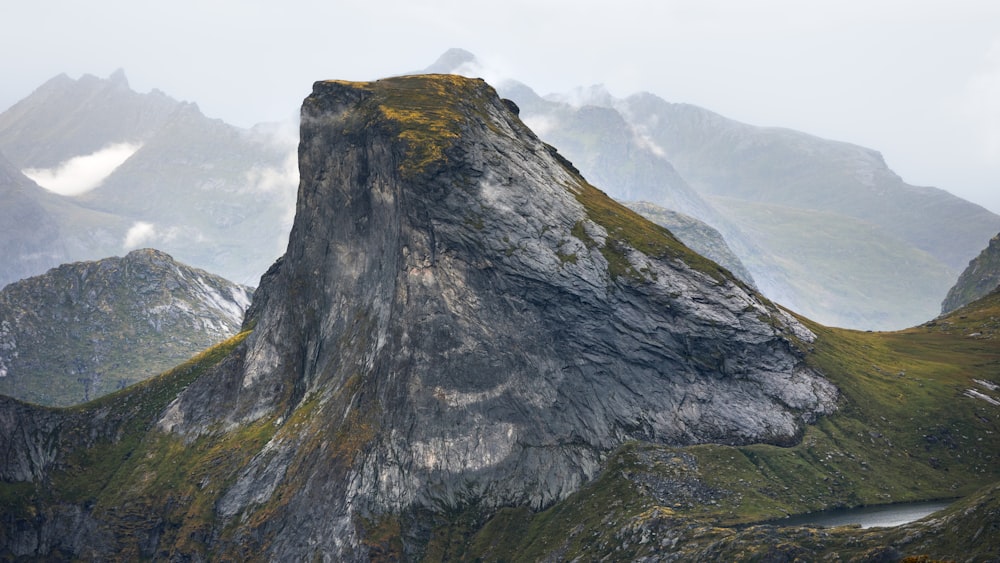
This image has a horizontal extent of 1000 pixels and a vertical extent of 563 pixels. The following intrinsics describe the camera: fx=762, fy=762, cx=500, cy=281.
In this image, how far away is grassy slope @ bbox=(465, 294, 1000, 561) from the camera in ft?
531

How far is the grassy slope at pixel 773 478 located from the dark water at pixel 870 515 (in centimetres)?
272

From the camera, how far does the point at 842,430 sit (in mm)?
187500

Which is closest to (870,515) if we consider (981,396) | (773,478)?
(773,478)

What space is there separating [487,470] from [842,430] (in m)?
88.0

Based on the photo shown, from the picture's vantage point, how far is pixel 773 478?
567ft

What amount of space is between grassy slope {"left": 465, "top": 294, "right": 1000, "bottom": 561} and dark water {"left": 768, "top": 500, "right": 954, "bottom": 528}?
2.72 m

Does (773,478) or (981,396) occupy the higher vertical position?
(981,396)

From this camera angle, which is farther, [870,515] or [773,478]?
[773,478]

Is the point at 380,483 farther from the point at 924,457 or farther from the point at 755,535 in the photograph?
the point at 924,457

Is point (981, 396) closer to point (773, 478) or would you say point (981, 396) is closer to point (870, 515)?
point (870, 515)

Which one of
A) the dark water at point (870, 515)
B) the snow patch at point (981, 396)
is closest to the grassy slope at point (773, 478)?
the snow patch at point (981, 396)

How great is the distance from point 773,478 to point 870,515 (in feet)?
74.1

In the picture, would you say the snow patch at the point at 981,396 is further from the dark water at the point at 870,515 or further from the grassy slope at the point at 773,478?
the dark water at the point at 870,515

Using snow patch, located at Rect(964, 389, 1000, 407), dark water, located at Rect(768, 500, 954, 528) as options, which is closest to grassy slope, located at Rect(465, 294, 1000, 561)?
snow patch, located at Rect(964, 389, 1000, 407)
